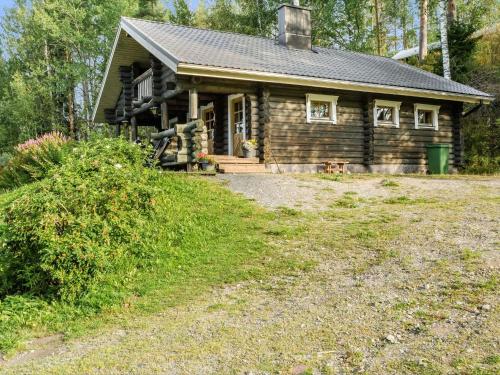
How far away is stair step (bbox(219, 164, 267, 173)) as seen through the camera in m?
13.1

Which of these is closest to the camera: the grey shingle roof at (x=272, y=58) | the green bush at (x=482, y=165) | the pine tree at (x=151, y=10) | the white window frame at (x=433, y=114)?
the grey shingle roof at (x=272, y=58)

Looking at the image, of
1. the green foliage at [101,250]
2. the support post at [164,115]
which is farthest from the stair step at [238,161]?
the green foliage at [101,250]

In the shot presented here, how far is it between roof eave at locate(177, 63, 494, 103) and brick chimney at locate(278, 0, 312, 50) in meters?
4.38

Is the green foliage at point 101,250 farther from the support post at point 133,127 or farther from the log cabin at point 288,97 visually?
the support post at point 133,127

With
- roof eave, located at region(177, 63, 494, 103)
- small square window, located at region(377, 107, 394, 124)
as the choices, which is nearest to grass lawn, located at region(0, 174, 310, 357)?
roof eave, located at region(177, 63, 494, 103)

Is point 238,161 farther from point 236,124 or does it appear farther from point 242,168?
point 236,124

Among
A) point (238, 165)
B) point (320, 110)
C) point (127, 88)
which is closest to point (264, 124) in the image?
point (238, 165)

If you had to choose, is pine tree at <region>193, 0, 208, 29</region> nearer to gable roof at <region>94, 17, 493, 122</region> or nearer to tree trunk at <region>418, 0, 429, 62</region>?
tree trunk at <region>418, 0, 429, 62</region>

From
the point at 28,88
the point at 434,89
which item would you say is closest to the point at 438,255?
the point at 434,89

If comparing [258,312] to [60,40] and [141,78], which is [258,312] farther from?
[60,40]

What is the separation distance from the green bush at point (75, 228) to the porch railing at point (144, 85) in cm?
1033

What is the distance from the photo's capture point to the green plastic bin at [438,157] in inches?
688

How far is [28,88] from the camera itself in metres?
31.0

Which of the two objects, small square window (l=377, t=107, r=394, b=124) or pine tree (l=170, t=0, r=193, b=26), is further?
pine tree (l=170, t=0, r=193, b=26)
